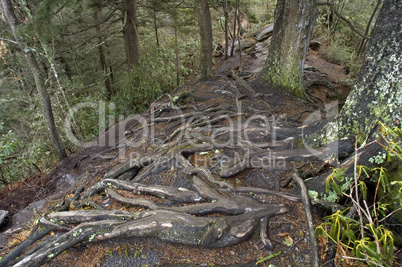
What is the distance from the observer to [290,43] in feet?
21.6

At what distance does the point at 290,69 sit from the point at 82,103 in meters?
7.28

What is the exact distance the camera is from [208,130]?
4.78 meters

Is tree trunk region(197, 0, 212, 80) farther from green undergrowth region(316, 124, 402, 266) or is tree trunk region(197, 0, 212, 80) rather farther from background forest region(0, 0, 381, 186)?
green undergrowth region(316, 124, 402, 266)

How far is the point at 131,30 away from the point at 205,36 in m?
3.31

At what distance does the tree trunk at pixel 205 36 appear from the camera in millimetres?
7812

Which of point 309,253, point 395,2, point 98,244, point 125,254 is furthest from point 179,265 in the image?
point 395,2

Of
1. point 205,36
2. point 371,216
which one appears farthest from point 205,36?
point 371,216

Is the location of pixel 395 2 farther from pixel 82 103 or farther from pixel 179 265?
pixel 82 103

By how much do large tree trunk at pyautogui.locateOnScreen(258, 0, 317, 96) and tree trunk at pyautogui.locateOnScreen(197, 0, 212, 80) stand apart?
2107 millimetres

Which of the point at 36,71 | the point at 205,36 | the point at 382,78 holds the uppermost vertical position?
the point at 382,78

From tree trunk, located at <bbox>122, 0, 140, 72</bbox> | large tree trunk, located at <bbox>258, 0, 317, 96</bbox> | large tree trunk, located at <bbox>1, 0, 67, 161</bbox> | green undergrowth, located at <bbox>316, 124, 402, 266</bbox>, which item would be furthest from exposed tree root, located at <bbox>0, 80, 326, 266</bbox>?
tree trunk, located at <bbox>122, 0, 140, 72</bbox>

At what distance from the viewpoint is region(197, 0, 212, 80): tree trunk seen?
781 cm

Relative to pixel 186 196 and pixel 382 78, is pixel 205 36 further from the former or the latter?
pixel 186 196

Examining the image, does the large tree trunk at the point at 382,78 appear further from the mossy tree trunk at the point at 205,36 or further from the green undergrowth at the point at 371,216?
the mossy tree trunk at the point at 205,36
